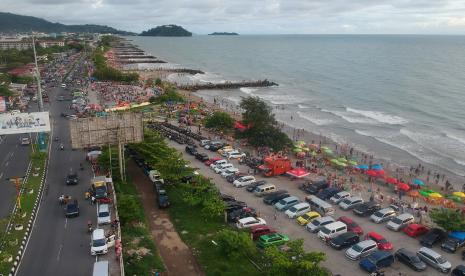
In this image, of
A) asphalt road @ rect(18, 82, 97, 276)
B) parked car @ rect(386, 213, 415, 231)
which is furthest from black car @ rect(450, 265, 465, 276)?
asphalt road @ rect(18, 82, 97, 276)

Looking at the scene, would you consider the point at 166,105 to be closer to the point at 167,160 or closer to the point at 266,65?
the point at 167,160

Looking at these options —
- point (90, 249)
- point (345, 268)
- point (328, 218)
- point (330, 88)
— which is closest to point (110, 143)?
point (90, 249)

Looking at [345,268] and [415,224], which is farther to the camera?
[415,224]

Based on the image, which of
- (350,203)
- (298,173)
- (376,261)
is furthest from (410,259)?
(298,173)

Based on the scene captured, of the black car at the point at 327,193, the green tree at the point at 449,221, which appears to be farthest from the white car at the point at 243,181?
the green tree at the point at 449,221

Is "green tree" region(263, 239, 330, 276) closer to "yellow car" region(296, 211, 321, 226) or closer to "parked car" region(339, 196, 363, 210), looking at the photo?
"yellow car" region(296, 211, 321, 226)
